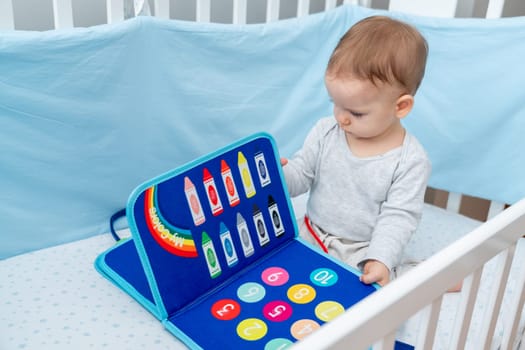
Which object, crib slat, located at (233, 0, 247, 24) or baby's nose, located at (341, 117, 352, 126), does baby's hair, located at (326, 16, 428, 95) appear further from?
crib slat, located at (233, 0, 247, 24)

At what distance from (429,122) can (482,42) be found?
183 millimetres

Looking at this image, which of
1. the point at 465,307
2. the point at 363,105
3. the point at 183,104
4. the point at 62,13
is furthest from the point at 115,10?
the point at 465,307

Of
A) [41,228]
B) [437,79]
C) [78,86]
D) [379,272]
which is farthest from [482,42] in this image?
[41,228]

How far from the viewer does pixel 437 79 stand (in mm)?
1202

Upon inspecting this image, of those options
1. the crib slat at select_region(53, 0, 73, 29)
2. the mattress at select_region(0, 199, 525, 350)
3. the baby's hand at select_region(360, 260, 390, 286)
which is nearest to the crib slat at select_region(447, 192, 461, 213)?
the mattress at select_region(0, 199, 525, 350)

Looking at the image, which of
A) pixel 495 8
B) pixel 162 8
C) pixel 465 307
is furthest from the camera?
pixel 495 8

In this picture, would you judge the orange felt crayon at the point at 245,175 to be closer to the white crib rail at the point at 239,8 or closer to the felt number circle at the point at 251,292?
the felt number circle at the point at 251,292

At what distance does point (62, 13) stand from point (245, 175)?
39 centimetres

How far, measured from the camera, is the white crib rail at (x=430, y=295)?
42cm

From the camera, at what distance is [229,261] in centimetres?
89

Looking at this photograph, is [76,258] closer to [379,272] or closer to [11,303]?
[11,303]

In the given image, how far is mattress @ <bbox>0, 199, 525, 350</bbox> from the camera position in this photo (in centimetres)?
82

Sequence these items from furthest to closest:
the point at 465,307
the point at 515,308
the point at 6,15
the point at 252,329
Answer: the point at 6,15
the point at 252,329
the point at 515,308
the point at 465,307

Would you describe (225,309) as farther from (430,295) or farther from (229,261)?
(430,295)
